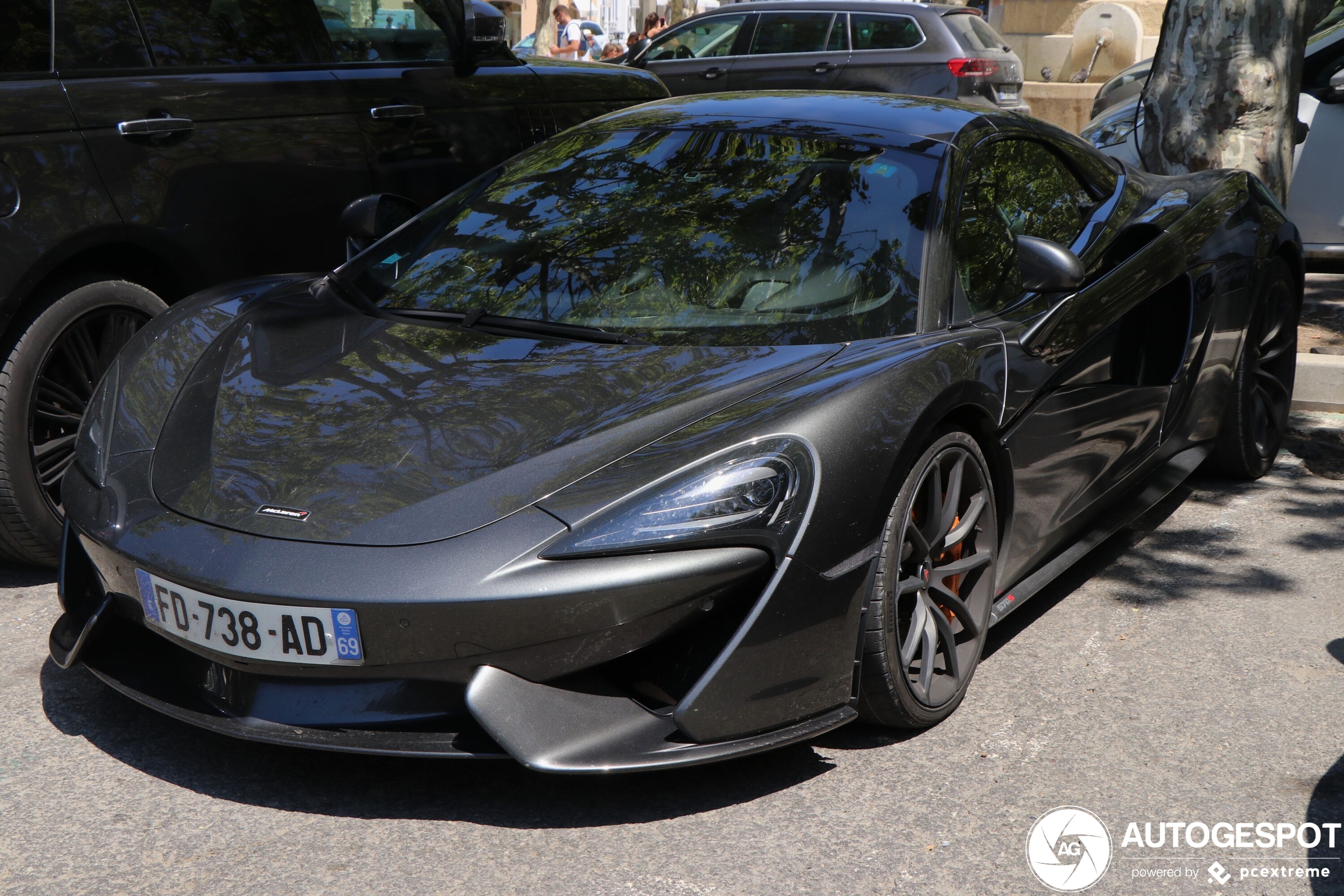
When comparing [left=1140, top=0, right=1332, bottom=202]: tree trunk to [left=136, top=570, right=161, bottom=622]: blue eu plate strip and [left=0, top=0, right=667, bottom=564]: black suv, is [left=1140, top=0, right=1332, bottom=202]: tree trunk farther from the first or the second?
[left=136, top=570, right=161, bottom=622]: blue eu plate strip

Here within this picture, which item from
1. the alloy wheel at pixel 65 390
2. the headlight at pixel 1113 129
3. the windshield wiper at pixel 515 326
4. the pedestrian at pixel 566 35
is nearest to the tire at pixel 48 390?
the alloy wheel at pixel 65 390

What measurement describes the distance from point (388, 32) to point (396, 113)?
17.2 inches

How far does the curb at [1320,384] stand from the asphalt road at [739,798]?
2.49m

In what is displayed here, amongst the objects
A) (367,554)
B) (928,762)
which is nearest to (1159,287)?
(928,762)

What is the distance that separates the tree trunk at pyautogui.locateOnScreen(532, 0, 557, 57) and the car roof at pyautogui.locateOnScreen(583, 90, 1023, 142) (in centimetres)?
1817

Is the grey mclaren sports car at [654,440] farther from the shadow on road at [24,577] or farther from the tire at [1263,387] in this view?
the shadow on road at [24,577]

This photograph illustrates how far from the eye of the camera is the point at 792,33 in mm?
12641

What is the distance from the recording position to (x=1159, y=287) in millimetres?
3826

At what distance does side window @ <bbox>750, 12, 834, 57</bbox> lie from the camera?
12.6 meters

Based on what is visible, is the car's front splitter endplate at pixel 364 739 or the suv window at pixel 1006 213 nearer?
the car's front splitter endplate at pixel 364 739

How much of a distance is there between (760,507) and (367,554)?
2.39ft

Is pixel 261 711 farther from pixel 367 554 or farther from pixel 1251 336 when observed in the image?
pixel 1251 336

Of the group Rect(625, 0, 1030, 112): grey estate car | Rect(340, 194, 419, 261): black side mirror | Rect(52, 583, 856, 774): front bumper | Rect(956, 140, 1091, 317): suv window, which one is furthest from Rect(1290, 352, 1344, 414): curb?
Rect(625, 0, 1030, 112): grey estate car

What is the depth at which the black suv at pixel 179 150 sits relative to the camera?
366cm
